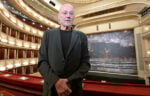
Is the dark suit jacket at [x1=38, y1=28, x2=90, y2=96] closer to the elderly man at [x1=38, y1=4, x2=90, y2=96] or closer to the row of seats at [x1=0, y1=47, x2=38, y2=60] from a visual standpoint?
the elderly man at [x1=38, y1=4, x2=90, y2=96]

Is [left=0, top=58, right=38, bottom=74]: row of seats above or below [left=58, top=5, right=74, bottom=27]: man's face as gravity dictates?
below

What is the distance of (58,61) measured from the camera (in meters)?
0.69

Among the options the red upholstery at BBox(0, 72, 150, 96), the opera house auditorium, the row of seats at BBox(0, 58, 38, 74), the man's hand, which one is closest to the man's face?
the man's hand

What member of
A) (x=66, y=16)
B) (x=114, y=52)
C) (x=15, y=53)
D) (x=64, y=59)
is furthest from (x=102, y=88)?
(x=114, y=52)

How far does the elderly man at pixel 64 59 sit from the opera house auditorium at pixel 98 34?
4365 mm

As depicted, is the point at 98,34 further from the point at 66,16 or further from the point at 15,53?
the point at 66,16

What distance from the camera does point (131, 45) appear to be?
823cm

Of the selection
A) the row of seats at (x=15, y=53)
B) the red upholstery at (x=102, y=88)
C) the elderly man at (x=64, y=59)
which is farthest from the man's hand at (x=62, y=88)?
the row of seats at (x=15, y=53)

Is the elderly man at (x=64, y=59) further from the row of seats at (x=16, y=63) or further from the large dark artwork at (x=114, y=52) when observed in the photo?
the large dark artwork at (x=114, y=52)

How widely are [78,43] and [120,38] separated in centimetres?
873

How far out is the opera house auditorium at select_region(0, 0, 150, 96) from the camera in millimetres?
5668

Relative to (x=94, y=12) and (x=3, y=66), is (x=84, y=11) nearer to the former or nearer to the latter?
(x=94, y=12)

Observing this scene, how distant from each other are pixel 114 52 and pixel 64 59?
28.8ft

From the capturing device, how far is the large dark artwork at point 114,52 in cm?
826
